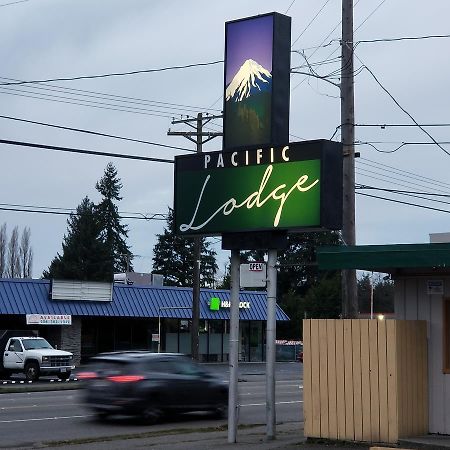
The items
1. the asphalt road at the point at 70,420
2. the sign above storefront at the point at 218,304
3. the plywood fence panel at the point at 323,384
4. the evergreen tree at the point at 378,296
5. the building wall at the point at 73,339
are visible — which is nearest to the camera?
the plywood fence panel at the point at 323,384

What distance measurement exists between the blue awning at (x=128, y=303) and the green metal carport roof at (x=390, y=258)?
3231 centimetres

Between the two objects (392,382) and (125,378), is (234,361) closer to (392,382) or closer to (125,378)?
(392,382)

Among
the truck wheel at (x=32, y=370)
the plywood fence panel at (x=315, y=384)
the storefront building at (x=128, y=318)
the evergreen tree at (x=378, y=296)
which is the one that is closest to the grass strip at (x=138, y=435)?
the plywood fence panel at (x=315, y=384)

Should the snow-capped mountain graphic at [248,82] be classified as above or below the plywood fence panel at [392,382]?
above

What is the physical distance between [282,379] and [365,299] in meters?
51.8

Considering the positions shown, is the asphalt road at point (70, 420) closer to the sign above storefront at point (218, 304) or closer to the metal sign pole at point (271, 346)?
the metal sign pole at point (271, 346)

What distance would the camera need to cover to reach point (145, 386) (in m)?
19.6

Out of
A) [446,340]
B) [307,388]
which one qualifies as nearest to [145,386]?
[307,388]

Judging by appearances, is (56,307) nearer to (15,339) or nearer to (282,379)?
(15,339)

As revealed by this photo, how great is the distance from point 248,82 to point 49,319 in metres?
32.2

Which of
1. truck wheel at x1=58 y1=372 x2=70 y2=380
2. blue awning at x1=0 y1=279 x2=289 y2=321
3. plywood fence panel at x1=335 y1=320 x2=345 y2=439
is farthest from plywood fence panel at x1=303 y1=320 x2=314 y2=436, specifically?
blue awning at x1=0 y1=279 x2=289 y2=321

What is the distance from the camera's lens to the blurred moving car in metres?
19.5

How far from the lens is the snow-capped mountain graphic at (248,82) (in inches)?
612

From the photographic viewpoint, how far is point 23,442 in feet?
55.0
